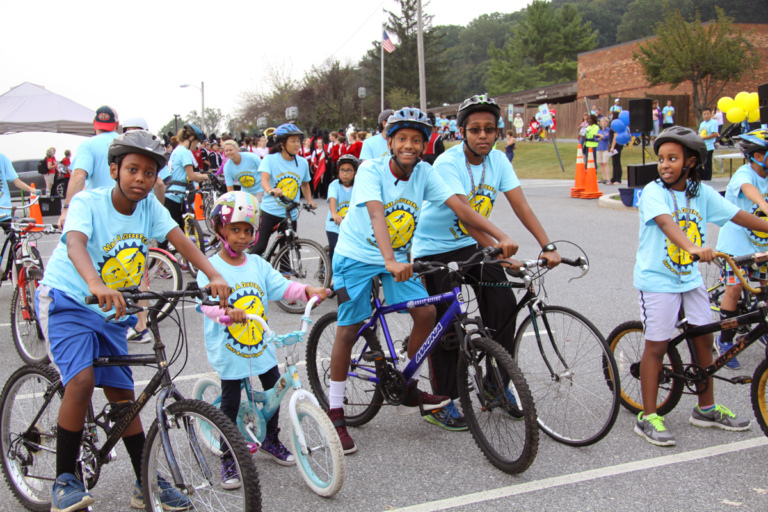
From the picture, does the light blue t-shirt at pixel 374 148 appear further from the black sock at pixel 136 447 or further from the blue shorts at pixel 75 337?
the black sock at pixel 136 447

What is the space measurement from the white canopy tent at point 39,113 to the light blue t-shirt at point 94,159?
57.3 ft

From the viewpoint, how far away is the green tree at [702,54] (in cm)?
3400

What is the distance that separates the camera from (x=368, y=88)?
7431 cm

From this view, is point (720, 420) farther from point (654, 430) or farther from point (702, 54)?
point (702, 54)

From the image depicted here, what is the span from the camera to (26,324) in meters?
5.94

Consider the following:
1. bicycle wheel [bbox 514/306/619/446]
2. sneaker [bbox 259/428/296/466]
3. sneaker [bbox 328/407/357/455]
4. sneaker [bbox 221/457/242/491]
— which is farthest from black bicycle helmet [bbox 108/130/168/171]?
bicycle wheel [bbox 514/306/619/446]

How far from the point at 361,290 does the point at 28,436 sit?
6.51 feet

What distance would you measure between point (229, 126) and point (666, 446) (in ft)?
218

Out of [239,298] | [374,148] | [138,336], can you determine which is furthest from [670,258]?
[138,336]

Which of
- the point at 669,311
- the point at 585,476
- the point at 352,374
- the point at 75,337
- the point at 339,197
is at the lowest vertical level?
the point at 585,476

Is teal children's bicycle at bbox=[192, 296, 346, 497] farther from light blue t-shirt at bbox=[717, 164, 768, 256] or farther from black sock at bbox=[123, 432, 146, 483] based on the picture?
light blue t-shirt at bbox=[717, 164, 768, 256]

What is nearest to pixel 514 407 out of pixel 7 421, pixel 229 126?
pixel 7 421

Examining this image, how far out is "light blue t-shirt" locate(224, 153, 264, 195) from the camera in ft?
31.3

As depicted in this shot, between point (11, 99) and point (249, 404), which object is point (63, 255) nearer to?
point (249, 404)
